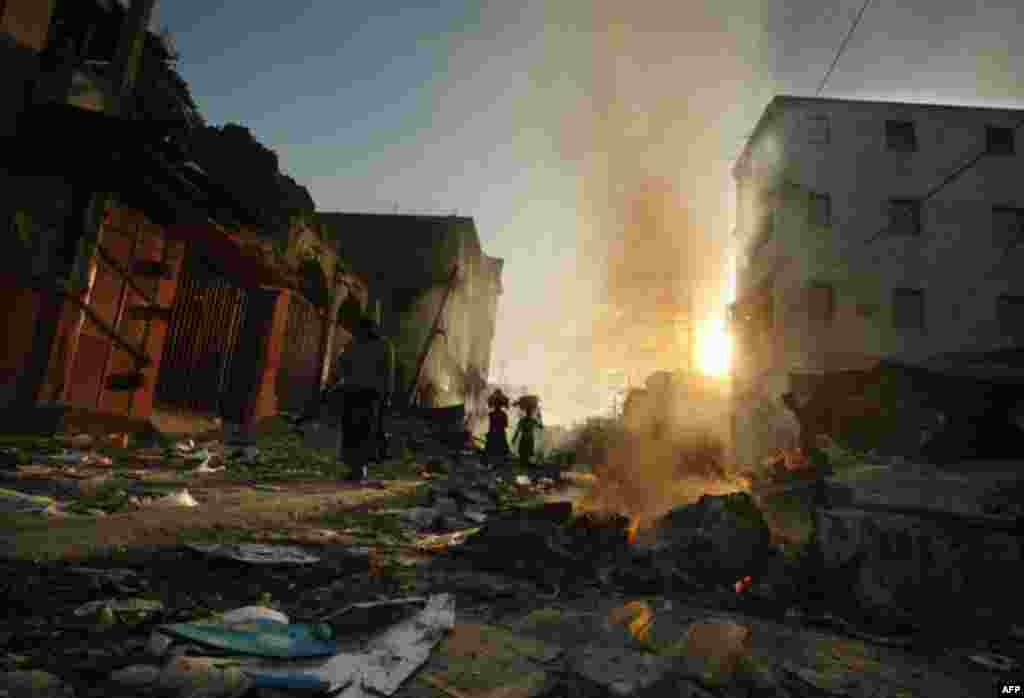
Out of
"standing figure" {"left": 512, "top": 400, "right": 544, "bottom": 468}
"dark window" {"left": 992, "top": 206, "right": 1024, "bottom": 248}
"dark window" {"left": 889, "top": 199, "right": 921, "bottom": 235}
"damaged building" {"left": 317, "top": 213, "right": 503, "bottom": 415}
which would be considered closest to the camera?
"standing figure" {"left": 512, "top": 400, "right": 544, "bottom": 468}

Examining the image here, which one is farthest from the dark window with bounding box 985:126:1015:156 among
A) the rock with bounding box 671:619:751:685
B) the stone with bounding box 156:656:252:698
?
the stone with bounding box 156:656:252:698

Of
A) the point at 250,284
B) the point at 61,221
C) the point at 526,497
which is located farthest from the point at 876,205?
the point at 61,221

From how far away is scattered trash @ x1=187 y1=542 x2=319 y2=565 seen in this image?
2535 millimetres

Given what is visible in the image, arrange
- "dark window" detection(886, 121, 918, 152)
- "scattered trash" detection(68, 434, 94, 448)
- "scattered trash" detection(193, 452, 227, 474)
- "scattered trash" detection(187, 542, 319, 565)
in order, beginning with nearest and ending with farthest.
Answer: "scattered trash" detection(187, 542, 319, 565)
"scattered trash" detection(193, 452, 227, 474)
"scattered trash" detection(68, 434, 94, 448)
"dark window" detection(886, 121, 918, 152)

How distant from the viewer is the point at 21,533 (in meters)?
2.56

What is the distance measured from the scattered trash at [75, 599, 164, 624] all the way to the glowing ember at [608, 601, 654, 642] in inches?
74.2

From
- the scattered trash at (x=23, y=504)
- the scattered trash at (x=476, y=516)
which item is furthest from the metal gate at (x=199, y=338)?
the scattered trash at (x=476, y=516)

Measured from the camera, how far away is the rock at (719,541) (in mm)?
3301

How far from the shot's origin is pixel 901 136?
19.9 m

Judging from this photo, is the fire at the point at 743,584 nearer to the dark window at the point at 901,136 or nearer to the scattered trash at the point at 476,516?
the scattered trash at the point at 476,516

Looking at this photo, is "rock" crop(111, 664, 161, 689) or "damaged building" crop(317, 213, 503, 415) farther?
"damaged building" crop(317, 213, 503, 415)

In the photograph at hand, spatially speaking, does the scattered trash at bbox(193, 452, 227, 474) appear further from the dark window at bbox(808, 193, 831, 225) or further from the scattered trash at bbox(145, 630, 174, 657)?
the dark window at bbox(808, 193, 831, 225)

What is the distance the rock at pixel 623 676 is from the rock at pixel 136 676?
1.23 m

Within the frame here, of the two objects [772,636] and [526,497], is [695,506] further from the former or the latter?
[526,497]
